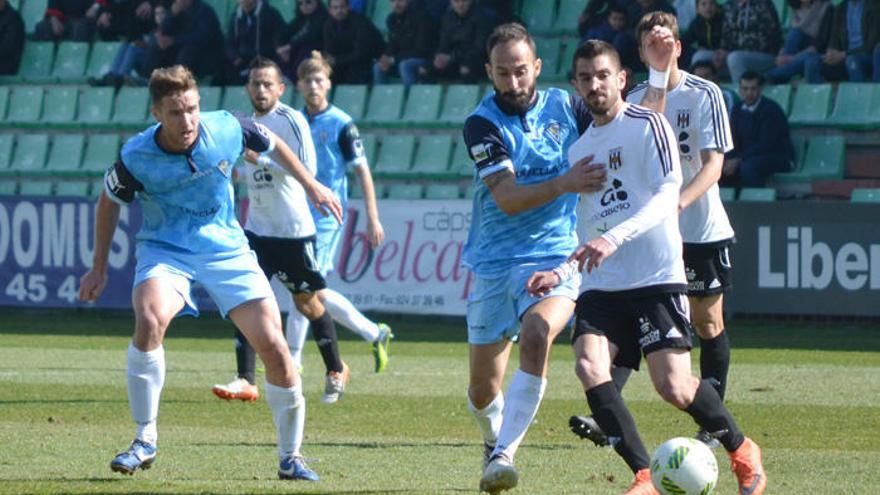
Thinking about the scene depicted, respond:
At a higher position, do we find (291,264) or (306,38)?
(306,38)

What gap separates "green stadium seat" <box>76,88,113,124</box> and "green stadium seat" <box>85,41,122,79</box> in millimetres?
829

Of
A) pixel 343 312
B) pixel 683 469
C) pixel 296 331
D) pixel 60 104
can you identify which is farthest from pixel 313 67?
pixel 60 104

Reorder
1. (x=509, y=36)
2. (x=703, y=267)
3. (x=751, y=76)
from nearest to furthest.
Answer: (x=509, y=36) → (x=703, y=267) → (x=751, y=76)

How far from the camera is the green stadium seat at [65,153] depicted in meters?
22.7

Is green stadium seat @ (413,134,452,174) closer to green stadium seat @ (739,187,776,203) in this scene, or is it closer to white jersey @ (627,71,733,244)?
green stadium seat @ (739,187,776,203)

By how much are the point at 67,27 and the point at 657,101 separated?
18142mm

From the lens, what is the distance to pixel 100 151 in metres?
22.8

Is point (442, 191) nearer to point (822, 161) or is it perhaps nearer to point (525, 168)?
point (822, 161)

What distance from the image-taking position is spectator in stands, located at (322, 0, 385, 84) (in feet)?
69.6

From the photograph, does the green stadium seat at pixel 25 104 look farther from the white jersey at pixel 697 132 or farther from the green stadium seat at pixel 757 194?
the white jersey at pixel 697 132

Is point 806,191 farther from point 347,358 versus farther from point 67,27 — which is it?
point 67,27

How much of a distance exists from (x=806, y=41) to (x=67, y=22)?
11.2m

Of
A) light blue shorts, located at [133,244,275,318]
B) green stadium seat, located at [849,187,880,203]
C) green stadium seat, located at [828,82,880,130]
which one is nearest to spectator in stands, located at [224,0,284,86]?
green stadium seat, located at [828,82,880,130]

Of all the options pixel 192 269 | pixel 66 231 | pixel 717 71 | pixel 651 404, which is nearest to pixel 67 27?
pixel 66 231
